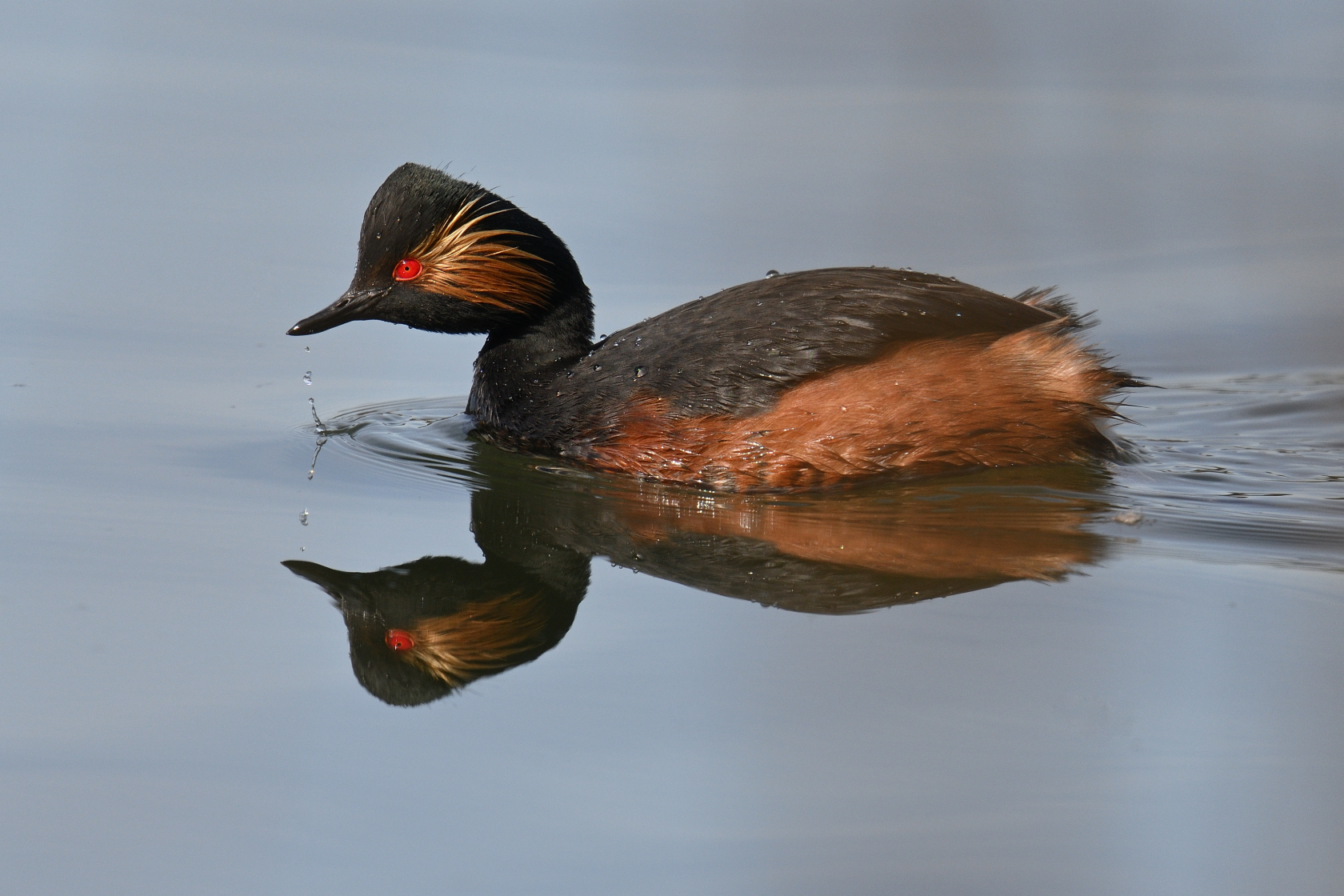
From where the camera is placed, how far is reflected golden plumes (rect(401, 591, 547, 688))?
414cm

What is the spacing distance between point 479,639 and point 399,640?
8.6 inches

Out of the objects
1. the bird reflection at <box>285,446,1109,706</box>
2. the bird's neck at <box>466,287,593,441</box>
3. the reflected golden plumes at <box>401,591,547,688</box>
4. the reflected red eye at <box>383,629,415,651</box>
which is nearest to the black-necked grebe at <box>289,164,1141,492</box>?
the bird reflection at <box>285,446,1109,706</box>

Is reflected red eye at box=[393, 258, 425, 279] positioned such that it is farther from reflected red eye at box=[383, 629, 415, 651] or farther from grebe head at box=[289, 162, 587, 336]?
reflected red eye at box=[383, 629, 415, 651]

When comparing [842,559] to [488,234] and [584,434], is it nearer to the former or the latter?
[584,434]

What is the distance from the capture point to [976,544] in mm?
5117

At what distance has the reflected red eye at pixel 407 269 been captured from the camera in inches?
263

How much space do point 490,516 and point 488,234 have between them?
1.52 metres

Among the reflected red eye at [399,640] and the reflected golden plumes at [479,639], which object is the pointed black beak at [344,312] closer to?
the reflected golden plumes at [479,639]

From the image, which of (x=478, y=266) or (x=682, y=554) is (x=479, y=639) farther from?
(x=478, y=266)

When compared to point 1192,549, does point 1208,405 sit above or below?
above

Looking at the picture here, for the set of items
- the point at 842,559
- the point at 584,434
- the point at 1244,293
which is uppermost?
the point at 1244,293

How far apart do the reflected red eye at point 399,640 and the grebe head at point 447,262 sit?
2462 mm

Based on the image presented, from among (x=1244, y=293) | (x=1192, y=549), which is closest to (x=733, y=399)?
(x=1192, y=549)

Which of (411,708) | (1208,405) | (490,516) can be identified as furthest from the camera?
(1208,405)
